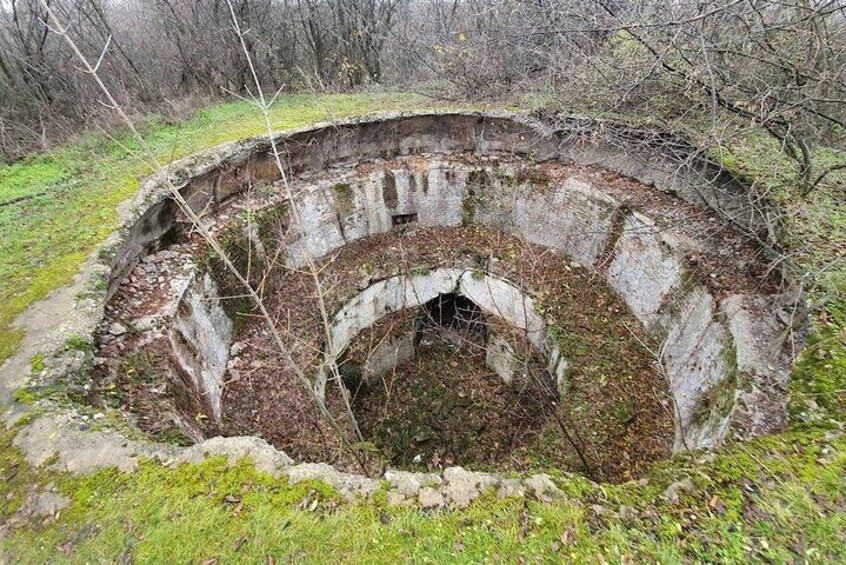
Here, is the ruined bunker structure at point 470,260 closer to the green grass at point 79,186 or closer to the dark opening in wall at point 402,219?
the dark opening in wall at point 402,219

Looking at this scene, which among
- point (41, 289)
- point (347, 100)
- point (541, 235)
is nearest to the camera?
point (41, 289)

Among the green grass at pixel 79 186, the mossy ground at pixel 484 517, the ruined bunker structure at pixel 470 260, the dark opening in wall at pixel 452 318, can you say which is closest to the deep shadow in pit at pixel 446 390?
the dark opening in wall at pixel 452 318

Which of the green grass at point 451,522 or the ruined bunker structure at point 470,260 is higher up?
the green grass at point 451,522

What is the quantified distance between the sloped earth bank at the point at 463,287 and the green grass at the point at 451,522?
0.42 meters

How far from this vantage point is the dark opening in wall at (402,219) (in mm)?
11219

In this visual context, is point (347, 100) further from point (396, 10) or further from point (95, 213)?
point (95, 213)

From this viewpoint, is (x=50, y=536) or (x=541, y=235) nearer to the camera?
(x=50, y=536)

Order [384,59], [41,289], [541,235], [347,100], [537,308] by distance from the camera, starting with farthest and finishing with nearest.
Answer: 1. [384,59]
2. [347,100]
3. [541,235]
4. [537,308]
5. [41,289]

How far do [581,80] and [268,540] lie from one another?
1017 cm

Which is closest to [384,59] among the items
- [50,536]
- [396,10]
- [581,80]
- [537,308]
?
[396,10]

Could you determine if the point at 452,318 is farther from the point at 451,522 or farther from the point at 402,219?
the point at 451,522

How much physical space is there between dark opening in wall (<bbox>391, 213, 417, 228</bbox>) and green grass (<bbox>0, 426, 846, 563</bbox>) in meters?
8.13

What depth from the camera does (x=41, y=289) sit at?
5824mm

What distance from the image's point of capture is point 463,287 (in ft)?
34.4
